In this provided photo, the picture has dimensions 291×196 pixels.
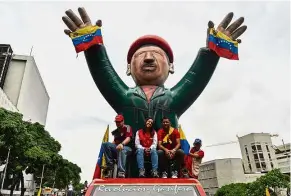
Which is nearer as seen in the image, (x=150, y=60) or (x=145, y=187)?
(x=145, y=187)

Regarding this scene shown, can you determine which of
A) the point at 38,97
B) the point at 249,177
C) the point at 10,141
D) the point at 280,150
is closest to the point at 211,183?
the point at 249,177

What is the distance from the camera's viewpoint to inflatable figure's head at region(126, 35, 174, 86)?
21.8ft

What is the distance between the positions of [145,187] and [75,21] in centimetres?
449

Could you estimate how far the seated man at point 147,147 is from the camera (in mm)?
4254

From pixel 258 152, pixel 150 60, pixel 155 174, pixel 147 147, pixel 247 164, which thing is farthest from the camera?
pixel 247 164

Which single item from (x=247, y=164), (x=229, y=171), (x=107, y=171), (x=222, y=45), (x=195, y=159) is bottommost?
(x=107, y=171)

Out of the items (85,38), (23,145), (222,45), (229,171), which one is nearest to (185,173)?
(222,45)

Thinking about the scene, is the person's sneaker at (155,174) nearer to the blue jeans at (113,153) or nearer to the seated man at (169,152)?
the seated man at (169,152)

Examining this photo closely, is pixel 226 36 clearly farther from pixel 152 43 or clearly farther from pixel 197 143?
pixel 197 143

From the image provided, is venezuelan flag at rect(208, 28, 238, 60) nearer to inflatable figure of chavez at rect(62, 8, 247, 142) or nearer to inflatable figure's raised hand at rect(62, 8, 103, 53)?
inflatable figure of chavez at rect(62, 8, 247, 142)

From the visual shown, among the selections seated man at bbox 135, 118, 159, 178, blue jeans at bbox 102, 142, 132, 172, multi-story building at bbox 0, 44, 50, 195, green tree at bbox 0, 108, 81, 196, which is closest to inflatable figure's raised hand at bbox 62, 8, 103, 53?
seated man at bbox 135, 118, 159, 178

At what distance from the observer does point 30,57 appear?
163 feet

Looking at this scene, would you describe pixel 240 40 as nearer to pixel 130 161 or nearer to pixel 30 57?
pixel 130 161

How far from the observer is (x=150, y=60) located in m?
6.60
